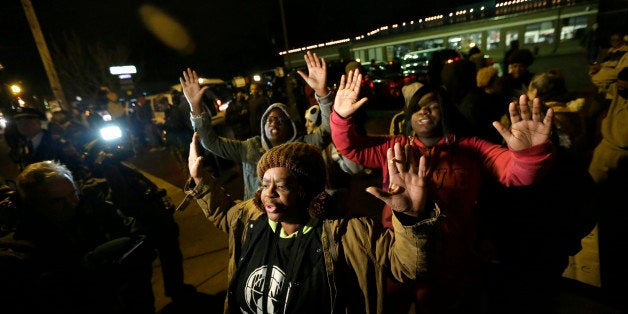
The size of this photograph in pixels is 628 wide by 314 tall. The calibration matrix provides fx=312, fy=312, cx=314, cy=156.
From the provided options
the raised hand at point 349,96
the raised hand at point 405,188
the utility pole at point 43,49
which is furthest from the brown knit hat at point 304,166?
the utility pole at point 43,49

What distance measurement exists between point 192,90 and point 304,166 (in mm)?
2132

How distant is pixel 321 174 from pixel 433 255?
80 centimetres

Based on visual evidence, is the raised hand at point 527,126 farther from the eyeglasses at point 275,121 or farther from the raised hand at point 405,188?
the eyeglasses at point 275,121

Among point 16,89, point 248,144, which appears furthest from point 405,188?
point 16,89

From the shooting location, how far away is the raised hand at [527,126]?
66.5 inches

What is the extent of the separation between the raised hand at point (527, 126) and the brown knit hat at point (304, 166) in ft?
3.56

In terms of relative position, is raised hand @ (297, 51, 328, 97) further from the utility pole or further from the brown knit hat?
the utility pole

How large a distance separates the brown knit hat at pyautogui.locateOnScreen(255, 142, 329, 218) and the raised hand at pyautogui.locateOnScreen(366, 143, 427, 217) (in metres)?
0.46

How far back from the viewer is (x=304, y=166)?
1.83m

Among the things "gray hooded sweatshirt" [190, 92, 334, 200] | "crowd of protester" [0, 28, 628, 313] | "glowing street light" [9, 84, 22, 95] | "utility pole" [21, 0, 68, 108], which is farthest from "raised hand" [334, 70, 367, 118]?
"glowing street light" [9, 84, 22, 95]

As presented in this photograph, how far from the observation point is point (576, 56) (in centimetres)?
2019

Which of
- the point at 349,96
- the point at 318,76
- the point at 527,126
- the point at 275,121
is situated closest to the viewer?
the point at 527,126

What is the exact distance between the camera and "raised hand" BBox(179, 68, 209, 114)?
3344mm

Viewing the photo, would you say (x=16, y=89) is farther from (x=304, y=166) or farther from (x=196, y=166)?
(x=304, y=166)
